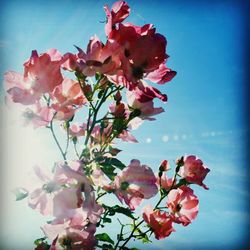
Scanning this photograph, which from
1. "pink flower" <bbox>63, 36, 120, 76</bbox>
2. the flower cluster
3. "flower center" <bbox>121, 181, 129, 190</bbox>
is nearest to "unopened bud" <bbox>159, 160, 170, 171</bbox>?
the flower cluster

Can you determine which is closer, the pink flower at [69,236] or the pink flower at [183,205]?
the pink flower at [69,236]

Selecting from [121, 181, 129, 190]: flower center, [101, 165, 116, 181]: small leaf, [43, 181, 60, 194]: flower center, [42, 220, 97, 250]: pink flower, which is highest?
[101, 165, 116, 181]: small leaf

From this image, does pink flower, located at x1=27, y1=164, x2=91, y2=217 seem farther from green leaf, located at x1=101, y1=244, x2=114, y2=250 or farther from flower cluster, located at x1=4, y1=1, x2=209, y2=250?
green leaf, located at x1=101, y1=244, x2=114, y2=250

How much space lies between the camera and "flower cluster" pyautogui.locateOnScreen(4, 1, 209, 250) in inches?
26.8

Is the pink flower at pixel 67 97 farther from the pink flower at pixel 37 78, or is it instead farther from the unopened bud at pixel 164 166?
the unopened bud at pixel 164 166

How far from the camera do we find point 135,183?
747mm

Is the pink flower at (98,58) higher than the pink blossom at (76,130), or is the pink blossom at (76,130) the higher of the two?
the pink flower at (98,58)

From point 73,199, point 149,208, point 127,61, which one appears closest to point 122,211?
point 149,208

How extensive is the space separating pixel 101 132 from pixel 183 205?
20cm

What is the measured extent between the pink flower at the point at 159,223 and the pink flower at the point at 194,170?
8 cm

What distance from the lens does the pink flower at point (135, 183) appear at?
0.74 metres

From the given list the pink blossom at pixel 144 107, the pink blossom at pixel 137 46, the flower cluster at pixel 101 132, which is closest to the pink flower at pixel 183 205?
the flower cluster at pixel 101 132

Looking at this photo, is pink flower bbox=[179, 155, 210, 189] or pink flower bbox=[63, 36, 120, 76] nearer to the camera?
pink flower bbox=[63, 36, 120, 76]

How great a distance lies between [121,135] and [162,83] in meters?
0.17
